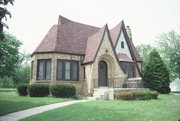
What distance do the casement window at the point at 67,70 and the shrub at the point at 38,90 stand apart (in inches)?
92.9

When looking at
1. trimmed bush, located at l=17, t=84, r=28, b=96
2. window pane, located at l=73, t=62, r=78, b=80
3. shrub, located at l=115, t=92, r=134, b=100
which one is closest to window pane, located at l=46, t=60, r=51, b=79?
trimmed bush, located at l=17, t=84, r=28, b=96

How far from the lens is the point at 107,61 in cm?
2195

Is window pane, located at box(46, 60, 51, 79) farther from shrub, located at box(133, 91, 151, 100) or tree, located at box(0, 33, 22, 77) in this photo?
tree, located at box(0, 33, 22, 77)

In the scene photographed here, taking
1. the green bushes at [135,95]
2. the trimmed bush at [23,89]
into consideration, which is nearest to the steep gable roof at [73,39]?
the trimmed bush at [23,89]

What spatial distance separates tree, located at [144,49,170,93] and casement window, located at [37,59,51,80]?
1287 cm

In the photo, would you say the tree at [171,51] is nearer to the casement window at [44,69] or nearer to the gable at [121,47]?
the gable at [121,47]

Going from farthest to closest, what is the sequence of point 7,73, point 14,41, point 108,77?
point 14,41, point 7,73, point 108,77

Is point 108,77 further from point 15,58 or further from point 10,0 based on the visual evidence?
point 15,58

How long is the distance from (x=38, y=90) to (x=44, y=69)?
3280 millimetres

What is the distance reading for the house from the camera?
2059cm

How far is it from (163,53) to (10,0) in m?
35.1

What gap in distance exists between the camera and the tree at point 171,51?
3731cm

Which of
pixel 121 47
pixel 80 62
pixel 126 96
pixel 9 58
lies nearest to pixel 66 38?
pixel 80 62

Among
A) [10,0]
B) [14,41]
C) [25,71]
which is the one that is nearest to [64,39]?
[10,0]
